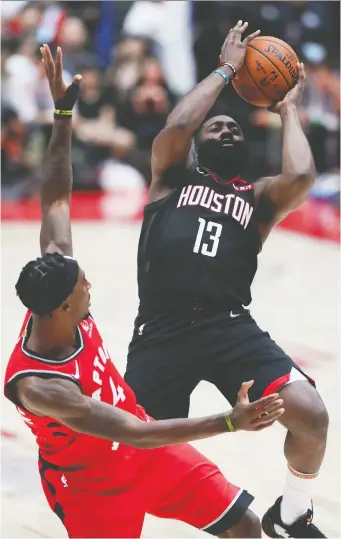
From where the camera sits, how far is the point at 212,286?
480 cm

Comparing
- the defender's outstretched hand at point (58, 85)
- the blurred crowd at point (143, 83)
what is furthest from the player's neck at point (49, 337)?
the blurred crowd at point (143, 83)

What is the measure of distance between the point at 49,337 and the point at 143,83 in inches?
330

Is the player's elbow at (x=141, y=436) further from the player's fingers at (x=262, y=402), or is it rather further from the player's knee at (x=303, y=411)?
the player's knee at (x=303, y=411)

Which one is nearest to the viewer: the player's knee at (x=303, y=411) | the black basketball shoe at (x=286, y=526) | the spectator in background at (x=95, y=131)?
the player's knee at (x=303, y=411)

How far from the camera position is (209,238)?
4.85 m

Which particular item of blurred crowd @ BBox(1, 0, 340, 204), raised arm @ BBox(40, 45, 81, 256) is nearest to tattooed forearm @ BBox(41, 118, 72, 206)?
raised arm @ BBox(40, 45, 81, 256)

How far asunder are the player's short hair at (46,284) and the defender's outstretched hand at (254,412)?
723 mm

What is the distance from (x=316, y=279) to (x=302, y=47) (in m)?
4.13

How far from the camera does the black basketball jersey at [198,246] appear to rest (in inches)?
190

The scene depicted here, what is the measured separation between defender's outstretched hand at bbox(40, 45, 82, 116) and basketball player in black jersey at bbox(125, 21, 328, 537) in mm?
441

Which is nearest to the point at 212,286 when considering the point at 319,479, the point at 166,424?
the point at 166,424

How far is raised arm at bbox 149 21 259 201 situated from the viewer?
4859mm

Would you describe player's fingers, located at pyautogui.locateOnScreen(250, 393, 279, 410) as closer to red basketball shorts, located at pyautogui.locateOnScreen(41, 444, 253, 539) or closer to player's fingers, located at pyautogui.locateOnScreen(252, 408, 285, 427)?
player's fingers, located at pyautogui.locateOnScreen(252, 408, 285, 427)

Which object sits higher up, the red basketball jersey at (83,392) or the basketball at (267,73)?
the basketball at (267,73)
